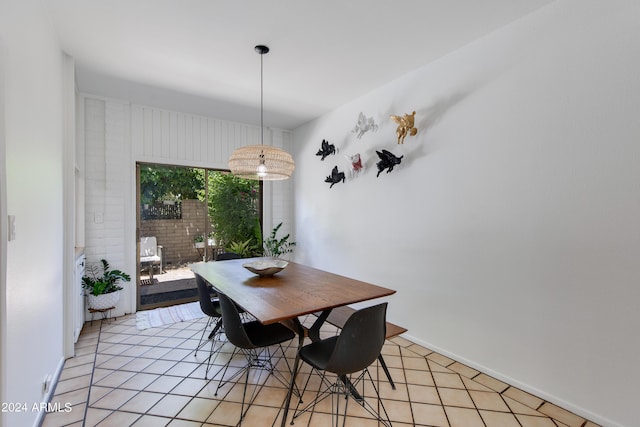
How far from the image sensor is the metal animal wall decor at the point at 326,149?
4084 millimetres

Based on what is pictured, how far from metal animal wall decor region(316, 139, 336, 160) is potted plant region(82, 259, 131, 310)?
3000 mm

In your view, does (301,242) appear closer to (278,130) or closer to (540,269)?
(278,130)

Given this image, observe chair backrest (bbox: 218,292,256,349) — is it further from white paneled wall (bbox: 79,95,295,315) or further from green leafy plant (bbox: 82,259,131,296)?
white paneled wall (bbox: 79,95,295,315)

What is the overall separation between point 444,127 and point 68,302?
3746 millimetres

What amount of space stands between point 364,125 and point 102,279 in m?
3.67

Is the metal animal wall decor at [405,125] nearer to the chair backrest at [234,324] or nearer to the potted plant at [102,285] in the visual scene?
the chair backrest at [234,324]

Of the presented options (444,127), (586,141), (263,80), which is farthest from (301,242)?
(586,141)

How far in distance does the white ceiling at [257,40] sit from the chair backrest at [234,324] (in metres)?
2.03

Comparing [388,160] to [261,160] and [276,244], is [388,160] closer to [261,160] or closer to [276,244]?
[261,160]

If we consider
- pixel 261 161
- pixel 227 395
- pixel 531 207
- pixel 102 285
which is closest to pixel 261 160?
pixel 261 161

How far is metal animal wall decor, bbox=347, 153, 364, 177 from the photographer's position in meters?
3.62

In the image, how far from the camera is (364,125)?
3525 mm

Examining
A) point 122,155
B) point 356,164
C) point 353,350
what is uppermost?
point 122,155

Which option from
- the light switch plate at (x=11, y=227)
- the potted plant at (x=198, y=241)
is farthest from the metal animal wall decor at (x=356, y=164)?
the light switch plate at (x=11, y=227)
